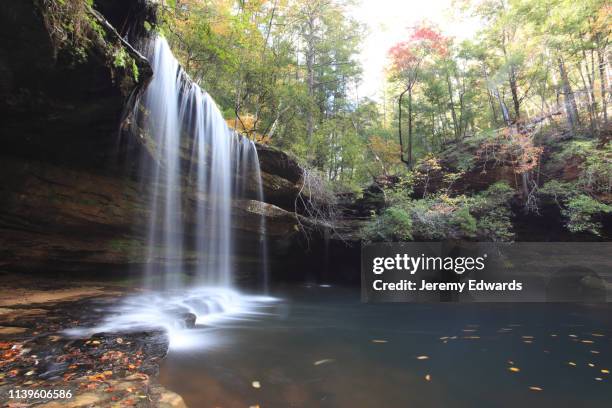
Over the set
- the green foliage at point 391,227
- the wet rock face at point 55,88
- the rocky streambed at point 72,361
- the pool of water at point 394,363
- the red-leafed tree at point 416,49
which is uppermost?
the red-leafed tree at point 416,49

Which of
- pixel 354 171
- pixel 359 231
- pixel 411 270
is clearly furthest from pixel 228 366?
pixel 354 171

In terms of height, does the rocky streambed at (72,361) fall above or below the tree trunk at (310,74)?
below

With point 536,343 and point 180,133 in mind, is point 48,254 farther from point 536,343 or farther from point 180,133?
point 536,343

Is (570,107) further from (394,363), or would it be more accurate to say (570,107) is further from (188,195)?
(188,195)

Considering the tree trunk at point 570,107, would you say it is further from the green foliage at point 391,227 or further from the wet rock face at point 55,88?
the wet rock face at point 55,88

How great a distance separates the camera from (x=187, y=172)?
954cm

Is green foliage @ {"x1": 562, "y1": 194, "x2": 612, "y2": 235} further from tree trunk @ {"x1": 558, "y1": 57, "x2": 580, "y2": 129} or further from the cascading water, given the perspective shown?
the cascading water

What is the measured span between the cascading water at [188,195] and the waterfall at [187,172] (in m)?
0.02

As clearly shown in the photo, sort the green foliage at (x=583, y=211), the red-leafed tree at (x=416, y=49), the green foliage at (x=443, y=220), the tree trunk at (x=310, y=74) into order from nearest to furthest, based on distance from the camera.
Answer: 1. the green foliage at (x=583, y=211)
2. the green foliage at (x=443, y=220)
3. the tree trunk at (x=310, y=74)
4. the red-leafed tree at (x=416, y=49)

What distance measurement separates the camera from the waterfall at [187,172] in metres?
8.05

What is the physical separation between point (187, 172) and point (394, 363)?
7578mm

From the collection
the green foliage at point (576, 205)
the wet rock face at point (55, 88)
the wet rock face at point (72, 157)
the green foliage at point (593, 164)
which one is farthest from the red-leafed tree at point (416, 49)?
the wet rock face at point (55, 88)

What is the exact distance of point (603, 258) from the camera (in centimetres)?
1253

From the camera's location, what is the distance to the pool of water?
137 inches
